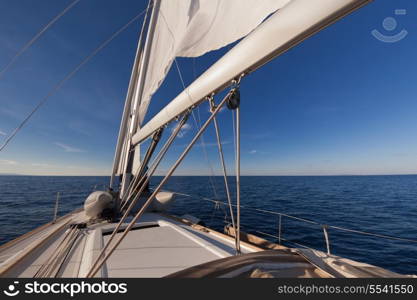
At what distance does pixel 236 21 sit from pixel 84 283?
324 cm

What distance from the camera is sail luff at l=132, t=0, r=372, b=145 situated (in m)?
1.13

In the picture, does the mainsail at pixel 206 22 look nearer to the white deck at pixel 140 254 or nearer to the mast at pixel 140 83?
the mast at pixel 140 83

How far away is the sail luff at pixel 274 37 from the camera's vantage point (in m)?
1.13

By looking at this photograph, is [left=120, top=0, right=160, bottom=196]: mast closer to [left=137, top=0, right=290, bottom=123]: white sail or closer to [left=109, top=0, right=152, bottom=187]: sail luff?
[left=137, top=0, right=290, bottom=123]: white sail

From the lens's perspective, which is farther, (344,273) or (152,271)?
(152,271)

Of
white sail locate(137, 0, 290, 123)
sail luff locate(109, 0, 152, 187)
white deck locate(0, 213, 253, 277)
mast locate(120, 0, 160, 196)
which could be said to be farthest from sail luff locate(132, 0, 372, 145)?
sail luff locate(109, 0, 152, 187)

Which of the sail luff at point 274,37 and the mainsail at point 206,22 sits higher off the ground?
the mainsail at point 206,22

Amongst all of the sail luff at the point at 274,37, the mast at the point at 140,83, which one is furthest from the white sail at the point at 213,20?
the mast at the point at 140,83

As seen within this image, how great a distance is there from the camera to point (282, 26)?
52.2 inches

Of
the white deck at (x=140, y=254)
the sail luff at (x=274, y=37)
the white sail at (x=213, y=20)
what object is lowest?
the white deck at (x=140, y=254)

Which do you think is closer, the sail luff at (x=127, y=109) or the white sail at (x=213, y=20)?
the white sail at (x=213, y=20)

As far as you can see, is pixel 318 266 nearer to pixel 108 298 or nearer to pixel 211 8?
pixel 108 298

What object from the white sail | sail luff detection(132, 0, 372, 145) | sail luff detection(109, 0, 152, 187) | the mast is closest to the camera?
sail luff detection(132, 0, 372, 145)

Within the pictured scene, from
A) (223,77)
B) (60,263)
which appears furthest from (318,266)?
(60,263)
